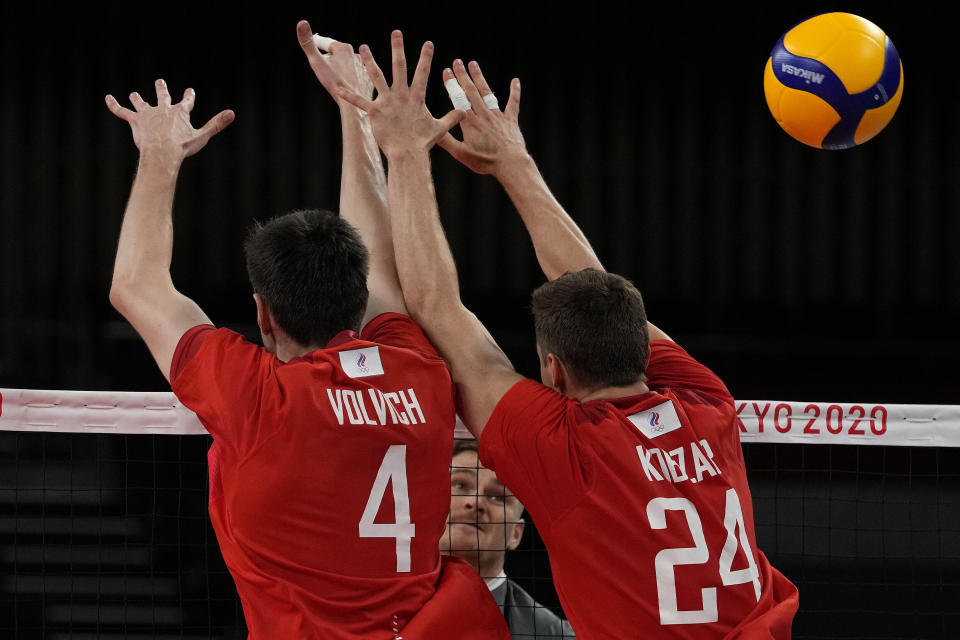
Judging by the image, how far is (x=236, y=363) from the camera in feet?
9.83

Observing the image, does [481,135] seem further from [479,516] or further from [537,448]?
[479,516]

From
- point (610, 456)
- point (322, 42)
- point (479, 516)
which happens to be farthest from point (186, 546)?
point (610, 456)

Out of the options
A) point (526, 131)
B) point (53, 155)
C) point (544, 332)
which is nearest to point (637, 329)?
point (544, 332)

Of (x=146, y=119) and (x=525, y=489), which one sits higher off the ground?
(x=146, y=119)

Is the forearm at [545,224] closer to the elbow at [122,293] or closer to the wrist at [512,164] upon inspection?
the wrist at [512,164]

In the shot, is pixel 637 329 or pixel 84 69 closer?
pixel 637 329

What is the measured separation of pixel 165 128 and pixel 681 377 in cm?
188

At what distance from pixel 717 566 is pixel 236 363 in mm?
1460

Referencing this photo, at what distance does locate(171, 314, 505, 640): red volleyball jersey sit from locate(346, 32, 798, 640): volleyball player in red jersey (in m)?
0.24

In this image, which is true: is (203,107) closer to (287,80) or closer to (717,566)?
(287,80)

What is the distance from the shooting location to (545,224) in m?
3.67

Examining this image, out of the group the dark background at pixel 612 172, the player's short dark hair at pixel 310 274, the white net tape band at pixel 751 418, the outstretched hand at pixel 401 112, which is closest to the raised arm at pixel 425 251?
the outstretched hand at pixel 401 112

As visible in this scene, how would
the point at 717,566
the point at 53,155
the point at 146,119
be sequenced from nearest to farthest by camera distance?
the point at 717,566, the point at 146,119, the point at 53,155

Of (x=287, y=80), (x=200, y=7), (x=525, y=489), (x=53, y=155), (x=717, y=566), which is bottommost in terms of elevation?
(x=717, y=566)
